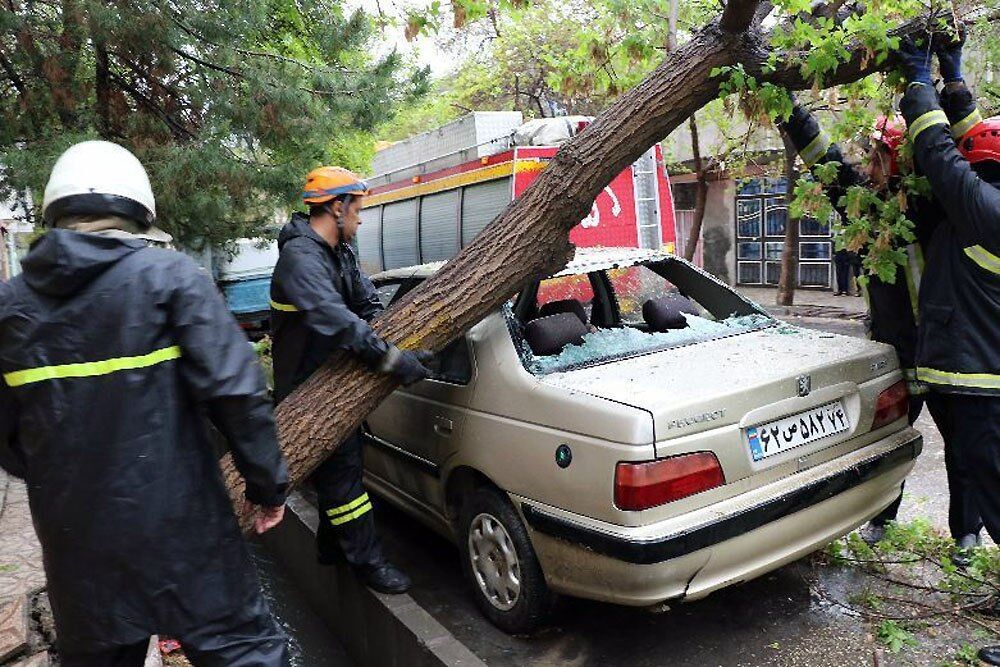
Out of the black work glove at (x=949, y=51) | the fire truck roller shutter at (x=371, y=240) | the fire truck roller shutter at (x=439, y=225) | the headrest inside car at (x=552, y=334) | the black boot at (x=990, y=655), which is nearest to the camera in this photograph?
the black boot at (x=990, y=655)

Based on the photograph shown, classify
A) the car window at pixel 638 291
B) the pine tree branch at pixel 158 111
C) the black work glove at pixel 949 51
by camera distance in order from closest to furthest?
the black work glove at pixel 949 51 < the car window at pixel 638 291 < the pine tree branch at pixel 158 111

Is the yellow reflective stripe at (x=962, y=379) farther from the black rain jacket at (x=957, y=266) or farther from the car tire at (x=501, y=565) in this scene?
the car tire at (x=501, y=565)

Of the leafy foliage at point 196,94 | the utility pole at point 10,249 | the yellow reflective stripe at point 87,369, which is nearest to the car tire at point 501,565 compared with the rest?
the yellow reflective stripe at point 87,369

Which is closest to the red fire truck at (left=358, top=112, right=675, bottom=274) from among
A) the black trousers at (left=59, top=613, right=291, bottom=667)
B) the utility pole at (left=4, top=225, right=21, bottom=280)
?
the black trousers at (left=59, top=613, right=291, bottom=667)

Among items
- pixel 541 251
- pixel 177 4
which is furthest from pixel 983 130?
pixel 177 4

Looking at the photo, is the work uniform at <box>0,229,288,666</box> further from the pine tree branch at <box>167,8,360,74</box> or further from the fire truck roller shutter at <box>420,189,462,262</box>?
the fire truck roller shutter at <box>420,189,462,262</box>

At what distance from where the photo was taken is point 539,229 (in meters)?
3.35

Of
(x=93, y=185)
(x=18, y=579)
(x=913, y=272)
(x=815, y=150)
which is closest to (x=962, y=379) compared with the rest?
(x=913, y=272)

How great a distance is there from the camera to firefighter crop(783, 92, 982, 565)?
3486mm

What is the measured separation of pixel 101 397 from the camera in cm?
199

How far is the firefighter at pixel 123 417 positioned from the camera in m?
1.98

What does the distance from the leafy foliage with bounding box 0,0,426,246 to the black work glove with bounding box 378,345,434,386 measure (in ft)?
12.1

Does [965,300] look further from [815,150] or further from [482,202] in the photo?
[482,202]

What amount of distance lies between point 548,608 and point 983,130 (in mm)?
2663
